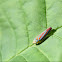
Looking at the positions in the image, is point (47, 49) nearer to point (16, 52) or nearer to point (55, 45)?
point (55, 45)

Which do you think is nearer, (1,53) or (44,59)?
(44,59)

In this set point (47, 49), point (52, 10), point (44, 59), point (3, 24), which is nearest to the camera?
point (44, 59)

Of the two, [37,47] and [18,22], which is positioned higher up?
[18,22]

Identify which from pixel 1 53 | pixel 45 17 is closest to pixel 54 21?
pixel 45 17

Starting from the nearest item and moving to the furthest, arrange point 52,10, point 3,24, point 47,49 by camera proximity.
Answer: point 47,49, point 3,24, point 52,10

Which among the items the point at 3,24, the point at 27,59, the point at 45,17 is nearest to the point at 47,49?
the point at 27,59

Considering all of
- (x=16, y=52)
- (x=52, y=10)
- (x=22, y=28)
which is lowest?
(x=16, y=52)
